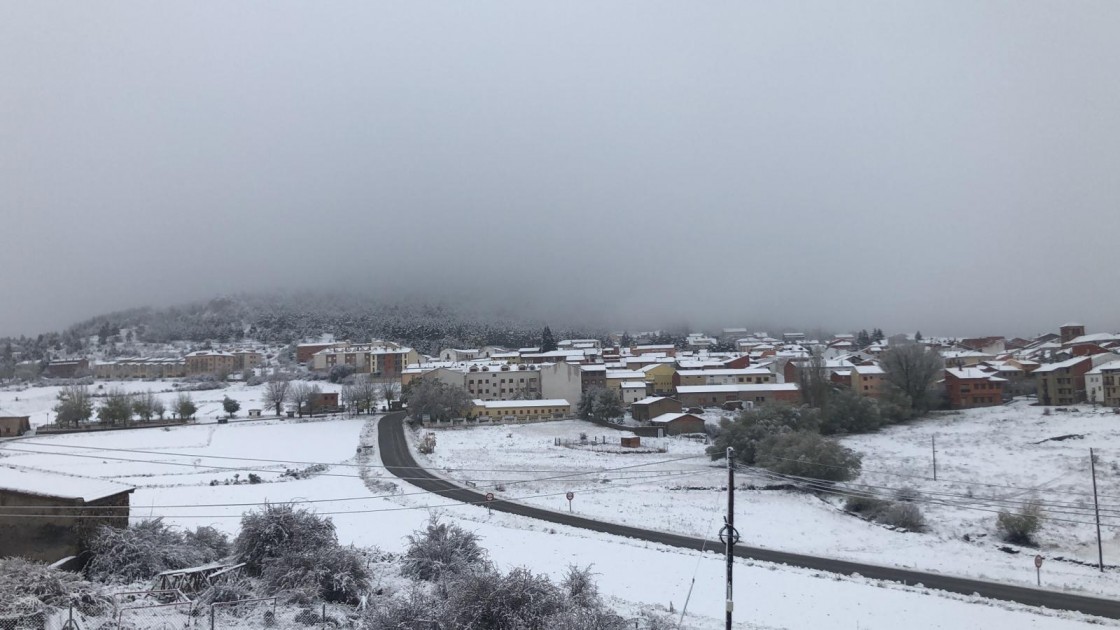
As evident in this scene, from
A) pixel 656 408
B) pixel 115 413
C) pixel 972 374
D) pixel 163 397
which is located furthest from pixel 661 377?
pixel 163 397

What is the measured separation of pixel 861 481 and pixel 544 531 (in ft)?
62.5

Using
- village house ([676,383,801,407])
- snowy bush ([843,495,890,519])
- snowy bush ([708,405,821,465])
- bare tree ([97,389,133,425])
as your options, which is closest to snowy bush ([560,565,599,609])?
snowy bush ([843,495,890,519])

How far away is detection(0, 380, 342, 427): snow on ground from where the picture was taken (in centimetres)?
6531

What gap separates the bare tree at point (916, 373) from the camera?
181 feet

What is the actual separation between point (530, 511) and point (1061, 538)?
20687 mm

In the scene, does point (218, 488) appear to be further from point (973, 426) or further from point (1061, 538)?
Result: point (973, 426)

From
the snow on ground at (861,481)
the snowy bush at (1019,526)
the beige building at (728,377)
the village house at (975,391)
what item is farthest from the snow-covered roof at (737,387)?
the snowy bush at (1019,526)

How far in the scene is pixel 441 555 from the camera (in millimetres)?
16453

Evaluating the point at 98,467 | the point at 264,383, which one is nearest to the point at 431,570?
the point at 98,467

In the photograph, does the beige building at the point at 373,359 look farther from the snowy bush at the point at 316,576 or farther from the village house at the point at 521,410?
the snowy bush at the point at 316,576

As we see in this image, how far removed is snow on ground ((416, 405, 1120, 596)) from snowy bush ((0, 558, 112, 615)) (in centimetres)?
1796

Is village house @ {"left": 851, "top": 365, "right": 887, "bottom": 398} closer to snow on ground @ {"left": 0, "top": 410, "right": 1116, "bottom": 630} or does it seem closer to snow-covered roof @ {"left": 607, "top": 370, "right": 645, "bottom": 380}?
snow-covered roof @ {"left": 607, "top": 370, "right": 645, "bottom": 380}

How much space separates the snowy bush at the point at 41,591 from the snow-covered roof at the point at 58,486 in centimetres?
239

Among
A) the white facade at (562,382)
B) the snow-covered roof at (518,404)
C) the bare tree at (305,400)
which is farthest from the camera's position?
the white facade at (562,382)
